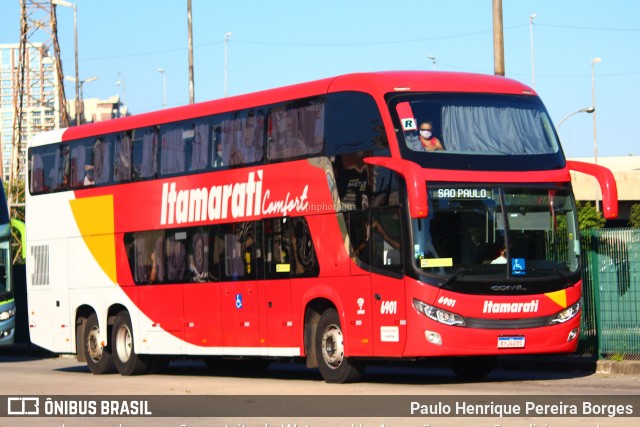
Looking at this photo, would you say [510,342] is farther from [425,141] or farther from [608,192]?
[425,141]

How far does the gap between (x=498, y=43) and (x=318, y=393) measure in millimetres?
8925

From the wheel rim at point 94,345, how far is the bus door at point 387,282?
8854mm

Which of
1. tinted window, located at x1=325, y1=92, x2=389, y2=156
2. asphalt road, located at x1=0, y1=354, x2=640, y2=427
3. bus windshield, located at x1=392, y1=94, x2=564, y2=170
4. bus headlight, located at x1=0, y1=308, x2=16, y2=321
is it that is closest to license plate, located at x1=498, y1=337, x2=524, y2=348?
asphalt road, located at x1=0, y1=354, x2=640, y2=427

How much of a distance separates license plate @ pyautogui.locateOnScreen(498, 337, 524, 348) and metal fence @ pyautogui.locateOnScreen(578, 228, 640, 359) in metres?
2.96

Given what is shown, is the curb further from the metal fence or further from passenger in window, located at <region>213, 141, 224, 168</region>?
passenger in window, located at <region>213, 141, 224, 168</region>

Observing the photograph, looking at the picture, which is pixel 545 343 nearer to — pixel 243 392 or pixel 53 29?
pixel 243 392

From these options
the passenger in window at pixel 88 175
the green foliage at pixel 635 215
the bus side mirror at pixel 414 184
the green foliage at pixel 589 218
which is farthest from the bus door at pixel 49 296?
the green foliage at pixel 635 215

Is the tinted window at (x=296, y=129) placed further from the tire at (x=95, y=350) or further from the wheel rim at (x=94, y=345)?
the wheel rim at (x=94, y=345)

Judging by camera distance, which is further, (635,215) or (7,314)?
(635,215)

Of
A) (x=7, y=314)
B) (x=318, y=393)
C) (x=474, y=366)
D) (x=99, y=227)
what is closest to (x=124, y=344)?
(x=99, y=227)

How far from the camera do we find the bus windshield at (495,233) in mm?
18078

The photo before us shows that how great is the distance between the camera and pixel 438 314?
59.2 feet

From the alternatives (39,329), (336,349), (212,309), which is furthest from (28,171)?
(336,349)

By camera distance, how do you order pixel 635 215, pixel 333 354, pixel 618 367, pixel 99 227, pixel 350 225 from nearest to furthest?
pixel 350 225
pixel 333 354
pixel 618 367
pixel 99 227
pixel 635 215
